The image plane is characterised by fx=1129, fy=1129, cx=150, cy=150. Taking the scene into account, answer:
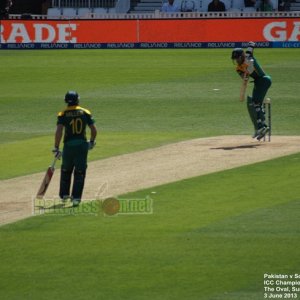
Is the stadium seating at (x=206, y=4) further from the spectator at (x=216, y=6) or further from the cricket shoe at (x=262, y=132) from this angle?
the cricket shoe at (x=262, y=132)

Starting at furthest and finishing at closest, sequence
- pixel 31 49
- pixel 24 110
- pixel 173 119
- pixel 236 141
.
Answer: pixel 31 49 → pixel 24 110 → pixel 173 119 → pixel 236 141

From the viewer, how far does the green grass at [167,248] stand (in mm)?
14047

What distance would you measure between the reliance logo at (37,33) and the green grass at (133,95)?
2.68 ft

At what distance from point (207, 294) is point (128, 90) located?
23754 mm

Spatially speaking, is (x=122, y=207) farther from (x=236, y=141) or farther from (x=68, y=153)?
(x=236, y=141)

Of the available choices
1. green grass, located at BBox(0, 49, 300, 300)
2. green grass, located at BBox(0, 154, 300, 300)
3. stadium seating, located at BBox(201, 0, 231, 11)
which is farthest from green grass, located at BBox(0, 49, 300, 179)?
stadium seating, located at BBox(201, 0, 231, 11)

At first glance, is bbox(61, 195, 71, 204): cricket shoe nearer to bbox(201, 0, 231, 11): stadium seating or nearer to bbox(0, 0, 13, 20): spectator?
bbox(0, 0, 13, 20): spectator

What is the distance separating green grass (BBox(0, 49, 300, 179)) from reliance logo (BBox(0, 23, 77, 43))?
32.2 inches

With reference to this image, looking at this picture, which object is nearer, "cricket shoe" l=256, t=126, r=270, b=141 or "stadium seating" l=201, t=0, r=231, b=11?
"cricket shoe" l=256, t=126, r=270, b=141

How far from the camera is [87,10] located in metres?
56.3

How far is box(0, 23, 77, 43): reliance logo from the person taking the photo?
49875mm

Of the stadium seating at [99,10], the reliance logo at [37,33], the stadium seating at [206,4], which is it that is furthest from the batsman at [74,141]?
the stadium seating at [99,10]

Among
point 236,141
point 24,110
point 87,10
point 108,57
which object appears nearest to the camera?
point 236,141

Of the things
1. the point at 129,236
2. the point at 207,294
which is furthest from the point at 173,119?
the point at 207,294
